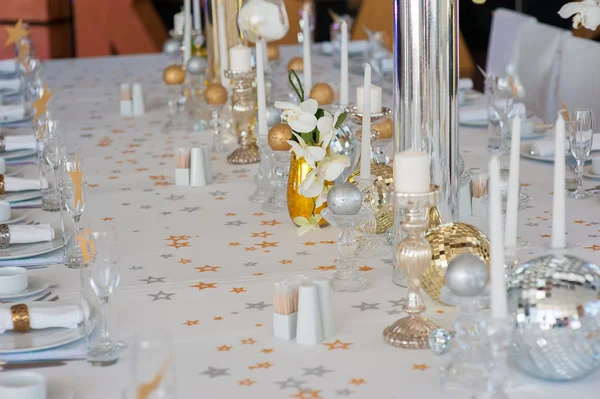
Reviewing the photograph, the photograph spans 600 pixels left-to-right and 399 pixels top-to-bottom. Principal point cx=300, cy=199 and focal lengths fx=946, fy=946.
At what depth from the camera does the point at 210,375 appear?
1219 mm

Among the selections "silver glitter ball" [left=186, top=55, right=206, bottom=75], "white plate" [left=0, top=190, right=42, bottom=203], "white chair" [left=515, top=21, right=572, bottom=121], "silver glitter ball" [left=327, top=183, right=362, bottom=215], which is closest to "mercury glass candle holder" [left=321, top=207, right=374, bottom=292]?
"silver glitter ball" [left=327, top=183, right=362, bottom=215]

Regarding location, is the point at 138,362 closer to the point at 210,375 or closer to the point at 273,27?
the point at 210,375

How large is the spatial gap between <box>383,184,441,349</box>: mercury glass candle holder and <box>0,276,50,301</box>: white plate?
0.58 m

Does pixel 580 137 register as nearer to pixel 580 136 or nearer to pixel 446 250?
pixel 580 136

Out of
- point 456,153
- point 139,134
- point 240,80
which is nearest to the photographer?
point 456,153

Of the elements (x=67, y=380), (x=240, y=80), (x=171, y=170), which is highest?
(x=240, y=80)

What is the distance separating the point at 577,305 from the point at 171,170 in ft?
4.98

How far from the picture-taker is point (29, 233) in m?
1.78

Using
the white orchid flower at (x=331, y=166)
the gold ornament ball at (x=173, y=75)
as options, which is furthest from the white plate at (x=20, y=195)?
the gold ornament ball at (x=173, y=75)

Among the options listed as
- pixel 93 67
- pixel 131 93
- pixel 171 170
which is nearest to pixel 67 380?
pixel 171 170

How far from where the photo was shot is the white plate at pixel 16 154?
8.45 ft

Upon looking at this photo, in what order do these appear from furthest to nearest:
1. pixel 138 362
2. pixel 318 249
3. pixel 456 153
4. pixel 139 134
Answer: pixel 139 134, pixel 318 249, pixel 456 153, pixel 138 362

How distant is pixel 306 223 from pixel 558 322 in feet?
2.31

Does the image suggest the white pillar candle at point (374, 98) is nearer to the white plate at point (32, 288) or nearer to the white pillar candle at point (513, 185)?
the white pillar candle at point (513, 185)
